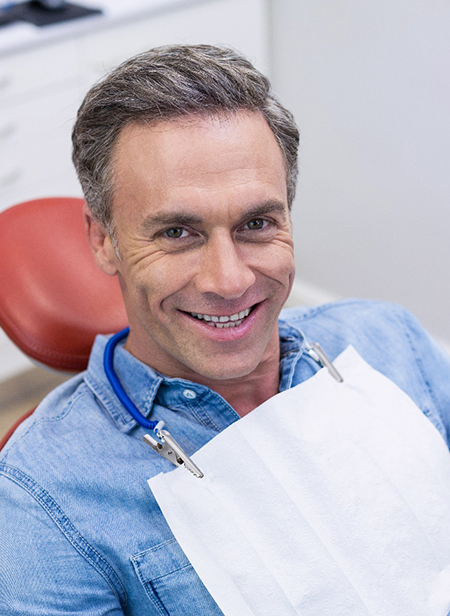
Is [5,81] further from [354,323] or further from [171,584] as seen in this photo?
[171,584]

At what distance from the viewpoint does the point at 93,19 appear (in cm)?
235

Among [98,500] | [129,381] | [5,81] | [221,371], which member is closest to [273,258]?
[221,371]

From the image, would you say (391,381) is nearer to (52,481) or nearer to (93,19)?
(52,481)

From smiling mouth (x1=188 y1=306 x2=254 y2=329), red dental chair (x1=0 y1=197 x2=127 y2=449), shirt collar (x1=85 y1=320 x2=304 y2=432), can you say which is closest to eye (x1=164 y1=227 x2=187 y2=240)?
smiling mouth (x1=188 y1=306 x2=254 y2=329)

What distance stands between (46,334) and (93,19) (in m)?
1.36

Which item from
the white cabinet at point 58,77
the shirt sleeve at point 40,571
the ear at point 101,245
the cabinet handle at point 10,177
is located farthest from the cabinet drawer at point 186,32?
the shirt sleeve at point 40,571

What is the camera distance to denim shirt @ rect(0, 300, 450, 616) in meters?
0.97

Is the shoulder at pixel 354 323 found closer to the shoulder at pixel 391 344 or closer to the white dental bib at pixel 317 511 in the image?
the shoulder at pixel 391 344

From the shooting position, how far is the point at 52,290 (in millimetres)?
1329

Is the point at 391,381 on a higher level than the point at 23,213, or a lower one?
lower

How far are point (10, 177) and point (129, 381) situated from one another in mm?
1366

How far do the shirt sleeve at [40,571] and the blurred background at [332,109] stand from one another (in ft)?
4.91

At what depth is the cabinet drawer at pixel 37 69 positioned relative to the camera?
225 centimetres

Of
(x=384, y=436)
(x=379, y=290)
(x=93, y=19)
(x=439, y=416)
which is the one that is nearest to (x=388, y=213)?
(x=379, y=290)
